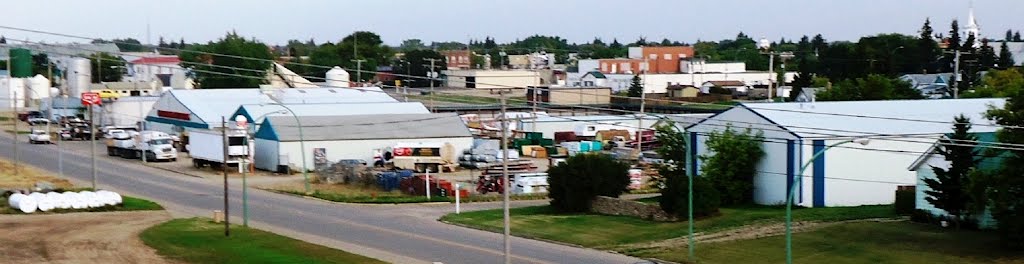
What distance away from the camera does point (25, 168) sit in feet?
249

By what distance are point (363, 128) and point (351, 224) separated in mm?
29177

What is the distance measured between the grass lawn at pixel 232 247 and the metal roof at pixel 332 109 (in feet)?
121

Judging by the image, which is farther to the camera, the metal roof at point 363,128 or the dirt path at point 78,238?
the metal roof at point 363,128

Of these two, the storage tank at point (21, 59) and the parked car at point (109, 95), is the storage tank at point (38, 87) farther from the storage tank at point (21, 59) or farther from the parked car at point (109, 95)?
the storage tank at point (21, 59)

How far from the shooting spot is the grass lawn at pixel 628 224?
42.7 metres

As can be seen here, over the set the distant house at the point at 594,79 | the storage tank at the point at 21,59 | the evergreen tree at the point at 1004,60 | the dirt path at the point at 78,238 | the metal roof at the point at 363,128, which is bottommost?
the dirt path at the point at 78,238

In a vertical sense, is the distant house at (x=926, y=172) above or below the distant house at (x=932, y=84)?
below

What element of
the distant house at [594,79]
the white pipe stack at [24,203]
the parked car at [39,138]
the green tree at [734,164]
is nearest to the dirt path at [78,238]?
the white pipe stack at [24,203]

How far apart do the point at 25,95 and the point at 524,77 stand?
5779 centimetres

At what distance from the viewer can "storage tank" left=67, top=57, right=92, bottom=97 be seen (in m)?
132

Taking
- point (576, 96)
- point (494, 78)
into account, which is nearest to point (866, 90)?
point (576, 96)

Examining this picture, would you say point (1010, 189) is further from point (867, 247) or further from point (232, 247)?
point (232, 247)

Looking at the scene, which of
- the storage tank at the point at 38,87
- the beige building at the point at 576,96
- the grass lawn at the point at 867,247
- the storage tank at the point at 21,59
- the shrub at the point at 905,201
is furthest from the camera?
the storage tank at the point at 38,87

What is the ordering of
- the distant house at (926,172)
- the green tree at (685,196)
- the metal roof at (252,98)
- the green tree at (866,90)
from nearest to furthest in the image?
1. the distant house at (926,172)
2. the green tree at (685,196)
3. the green tree at (866,90)
4. the metal roof at (252,98)
